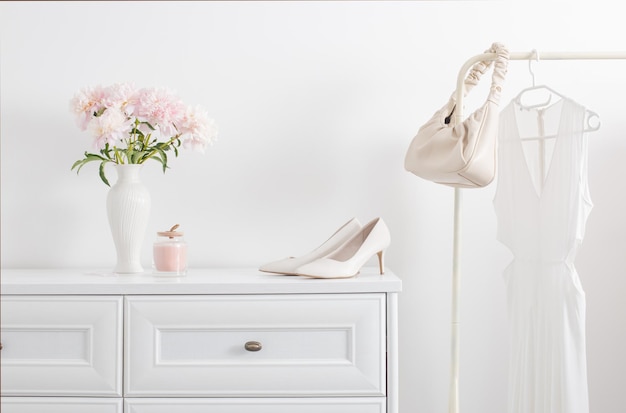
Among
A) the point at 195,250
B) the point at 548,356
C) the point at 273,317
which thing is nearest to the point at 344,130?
the point at 195,250

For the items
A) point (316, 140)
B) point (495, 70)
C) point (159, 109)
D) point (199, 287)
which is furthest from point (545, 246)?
point (159, 109)

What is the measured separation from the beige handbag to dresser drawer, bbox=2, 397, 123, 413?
36.4 inches

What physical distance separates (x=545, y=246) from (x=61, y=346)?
1.19 metres

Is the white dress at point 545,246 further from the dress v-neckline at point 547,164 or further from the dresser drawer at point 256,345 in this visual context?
the dresser drawer at point 256,345

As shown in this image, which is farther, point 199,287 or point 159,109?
point 159,109

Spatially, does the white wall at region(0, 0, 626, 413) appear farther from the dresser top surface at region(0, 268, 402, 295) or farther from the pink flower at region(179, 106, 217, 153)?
the dresser top surface at region(0, 268, 402, 295)

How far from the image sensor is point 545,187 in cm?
170

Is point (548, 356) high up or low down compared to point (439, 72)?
down

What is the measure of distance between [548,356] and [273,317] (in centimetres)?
70

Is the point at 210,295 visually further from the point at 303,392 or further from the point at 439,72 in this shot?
the point at 439,72

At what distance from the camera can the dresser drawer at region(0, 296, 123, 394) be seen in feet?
5.10

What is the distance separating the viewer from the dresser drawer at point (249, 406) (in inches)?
61.2

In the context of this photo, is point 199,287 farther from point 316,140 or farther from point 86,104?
point 316,140

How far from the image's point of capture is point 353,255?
1.80 meters
